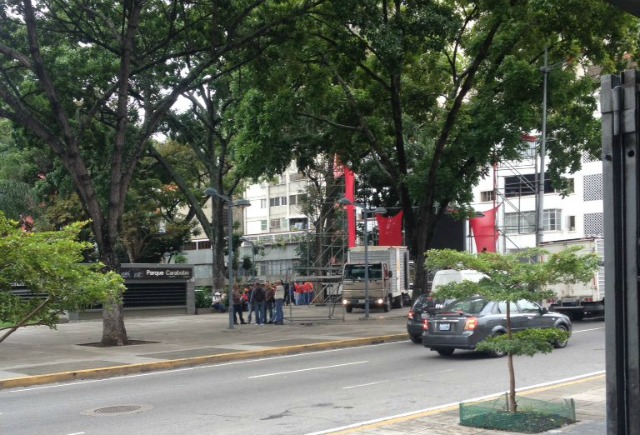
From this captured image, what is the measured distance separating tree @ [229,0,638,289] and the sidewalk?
5.37 meters

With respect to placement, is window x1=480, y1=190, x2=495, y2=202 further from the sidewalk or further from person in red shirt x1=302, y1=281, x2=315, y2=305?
the sidewalk

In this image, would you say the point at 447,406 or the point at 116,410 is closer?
the point at 447,406

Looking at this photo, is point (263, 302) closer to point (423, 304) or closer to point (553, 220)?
point (423, 304)

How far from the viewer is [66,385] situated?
50.9ft

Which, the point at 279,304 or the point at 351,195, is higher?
the point at 351,195

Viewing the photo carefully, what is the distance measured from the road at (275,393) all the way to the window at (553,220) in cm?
3598

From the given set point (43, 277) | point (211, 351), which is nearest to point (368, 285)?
point (211, 351)

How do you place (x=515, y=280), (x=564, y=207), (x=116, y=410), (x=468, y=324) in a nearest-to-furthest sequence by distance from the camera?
(x=515, y=280) < (x=116, y=410) < (x=468, y=324) < (x=564, y=207)

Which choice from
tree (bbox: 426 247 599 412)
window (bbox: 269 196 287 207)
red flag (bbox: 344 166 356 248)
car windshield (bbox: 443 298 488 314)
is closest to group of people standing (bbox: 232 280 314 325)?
red flag (bbox: 344 166 356 248)

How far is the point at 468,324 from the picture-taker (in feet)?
55.4

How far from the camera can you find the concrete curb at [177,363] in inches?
622

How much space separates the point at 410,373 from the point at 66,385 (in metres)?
7.06

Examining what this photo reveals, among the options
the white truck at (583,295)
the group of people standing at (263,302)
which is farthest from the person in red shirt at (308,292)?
the white truck at (583,295)

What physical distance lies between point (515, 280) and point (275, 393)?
204 inches
